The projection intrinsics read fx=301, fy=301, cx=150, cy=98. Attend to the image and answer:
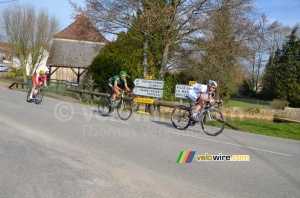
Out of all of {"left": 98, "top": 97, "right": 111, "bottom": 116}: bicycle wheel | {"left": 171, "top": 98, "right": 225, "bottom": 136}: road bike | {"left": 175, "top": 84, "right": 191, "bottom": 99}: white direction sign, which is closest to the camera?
{"left": 171, "top": 98, "right": 225, "bottom": 136}: road bike

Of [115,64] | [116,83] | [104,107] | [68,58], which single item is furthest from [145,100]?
[68,58]

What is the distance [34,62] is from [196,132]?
119 feet

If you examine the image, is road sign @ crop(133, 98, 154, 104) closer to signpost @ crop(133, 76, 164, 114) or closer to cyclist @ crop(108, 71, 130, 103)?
signpost @ crop(133, 76, 164, 114)

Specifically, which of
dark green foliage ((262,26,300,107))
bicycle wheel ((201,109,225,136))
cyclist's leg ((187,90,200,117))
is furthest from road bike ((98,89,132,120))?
dark green foliage ((262,26,300,107))

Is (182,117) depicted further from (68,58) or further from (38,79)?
(68,58)

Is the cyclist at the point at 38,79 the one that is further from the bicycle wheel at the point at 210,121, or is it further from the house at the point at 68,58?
the house at the point at 68,58

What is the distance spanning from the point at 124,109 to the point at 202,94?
150 inches

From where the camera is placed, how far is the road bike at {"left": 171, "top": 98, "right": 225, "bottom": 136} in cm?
971

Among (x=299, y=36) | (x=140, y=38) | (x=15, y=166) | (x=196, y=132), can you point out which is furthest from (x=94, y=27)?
(x=299, y=36)

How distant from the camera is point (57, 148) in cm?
668

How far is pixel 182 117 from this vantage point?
34.7 feet

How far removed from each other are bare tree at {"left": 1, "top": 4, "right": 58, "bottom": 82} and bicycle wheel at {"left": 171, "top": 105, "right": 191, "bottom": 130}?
31.9m

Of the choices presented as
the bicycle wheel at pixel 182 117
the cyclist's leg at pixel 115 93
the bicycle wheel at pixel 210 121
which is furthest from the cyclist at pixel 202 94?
the cyclist's leg at pixel 115 93

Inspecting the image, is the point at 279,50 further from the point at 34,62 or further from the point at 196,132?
the point at 196,132
